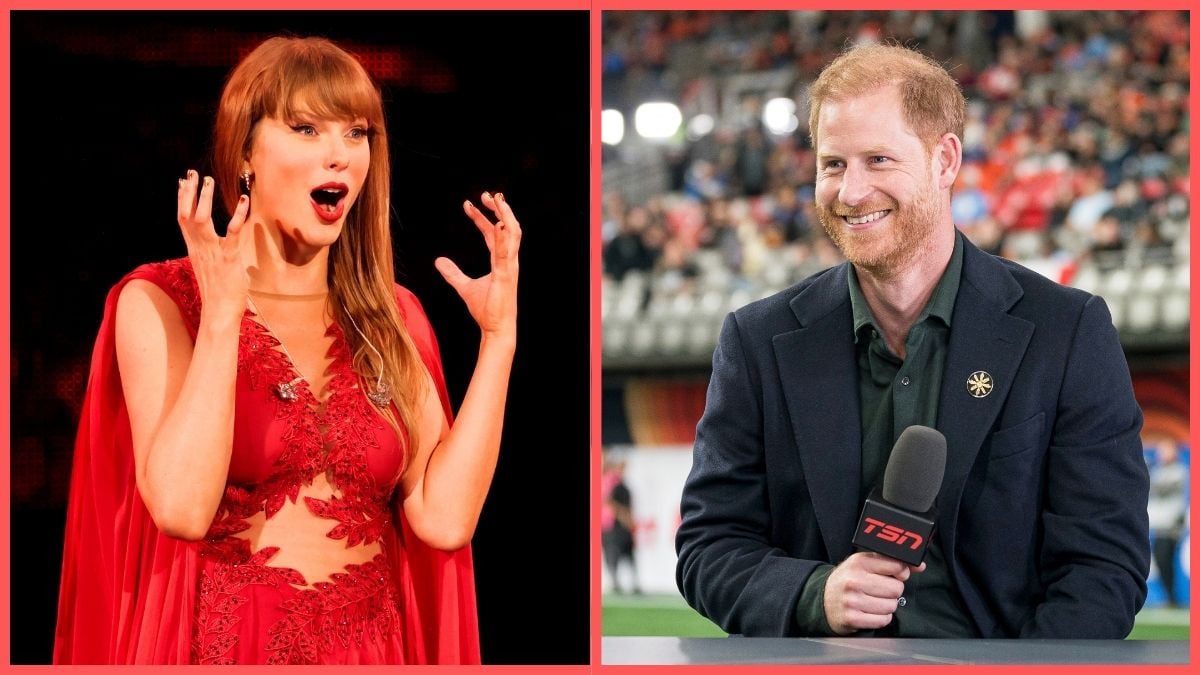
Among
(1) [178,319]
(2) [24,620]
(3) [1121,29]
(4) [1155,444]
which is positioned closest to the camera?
(1) [178,319]

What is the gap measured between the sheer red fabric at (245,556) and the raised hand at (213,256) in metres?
0.11

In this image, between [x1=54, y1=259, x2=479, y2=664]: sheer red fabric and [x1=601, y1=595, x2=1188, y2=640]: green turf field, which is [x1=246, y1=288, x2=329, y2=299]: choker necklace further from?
[x1=601, y1=595, x2=1188, y2=640]: green turf field

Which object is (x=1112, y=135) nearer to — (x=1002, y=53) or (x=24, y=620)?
(x=1002, y=53)

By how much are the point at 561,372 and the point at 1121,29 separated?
10.4 meters

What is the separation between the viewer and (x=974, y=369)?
2.57 m

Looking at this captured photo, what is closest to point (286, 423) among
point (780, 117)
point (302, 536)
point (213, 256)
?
point (302, 536)

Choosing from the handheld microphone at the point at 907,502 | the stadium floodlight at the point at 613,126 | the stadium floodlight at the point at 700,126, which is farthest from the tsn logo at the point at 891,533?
the stadium floodlight at the point at 700,126

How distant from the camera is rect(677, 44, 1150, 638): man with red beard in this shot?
2.51 m

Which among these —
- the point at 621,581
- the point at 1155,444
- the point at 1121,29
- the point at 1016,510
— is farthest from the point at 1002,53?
the point at 1016,510

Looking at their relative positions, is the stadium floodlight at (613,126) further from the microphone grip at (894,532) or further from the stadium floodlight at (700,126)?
the microphone grip at (894,532)

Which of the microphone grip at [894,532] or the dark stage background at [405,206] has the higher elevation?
the dark stage background at [405,206]

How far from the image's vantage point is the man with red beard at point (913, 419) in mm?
2506

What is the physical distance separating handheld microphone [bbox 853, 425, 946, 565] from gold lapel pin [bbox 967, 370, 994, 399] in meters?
0.34

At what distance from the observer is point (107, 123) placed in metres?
2.65
